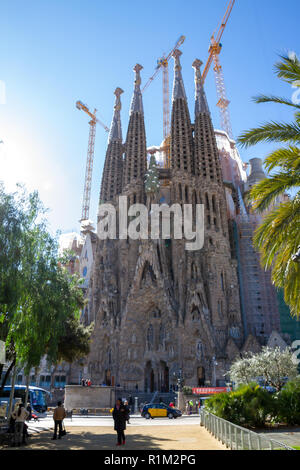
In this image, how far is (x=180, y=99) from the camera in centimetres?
5356

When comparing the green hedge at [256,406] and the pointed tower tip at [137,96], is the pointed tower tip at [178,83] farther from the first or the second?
the green hedge at [256,406]

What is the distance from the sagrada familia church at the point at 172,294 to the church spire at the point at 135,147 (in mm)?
210

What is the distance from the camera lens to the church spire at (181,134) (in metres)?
48.6

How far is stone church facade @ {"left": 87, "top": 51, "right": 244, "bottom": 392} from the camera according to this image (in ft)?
126

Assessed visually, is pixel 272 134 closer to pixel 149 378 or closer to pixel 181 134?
pixel 149 378

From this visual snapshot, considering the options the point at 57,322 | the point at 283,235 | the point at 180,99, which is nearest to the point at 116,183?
the point at 180,99

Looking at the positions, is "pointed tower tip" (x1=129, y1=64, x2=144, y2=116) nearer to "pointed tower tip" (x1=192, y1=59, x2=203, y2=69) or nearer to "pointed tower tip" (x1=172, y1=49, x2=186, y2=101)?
"pointed tower tip" (x1=172, y1=49, x2=186, y2=101)

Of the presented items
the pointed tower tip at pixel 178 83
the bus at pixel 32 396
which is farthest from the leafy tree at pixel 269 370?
the pointed tower tip at pixel 178 83

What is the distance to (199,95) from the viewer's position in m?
54.8

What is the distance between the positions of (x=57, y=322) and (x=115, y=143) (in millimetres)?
45702

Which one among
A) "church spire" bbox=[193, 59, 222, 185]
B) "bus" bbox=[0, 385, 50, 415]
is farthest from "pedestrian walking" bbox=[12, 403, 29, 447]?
"church spire" bbox=[193, 59, 222, 185]

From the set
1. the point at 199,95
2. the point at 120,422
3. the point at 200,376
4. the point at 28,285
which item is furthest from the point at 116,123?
the point at 120,422

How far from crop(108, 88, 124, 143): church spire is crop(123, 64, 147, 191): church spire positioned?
10.5ft

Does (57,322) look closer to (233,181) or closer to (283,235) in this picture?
(283,235)
